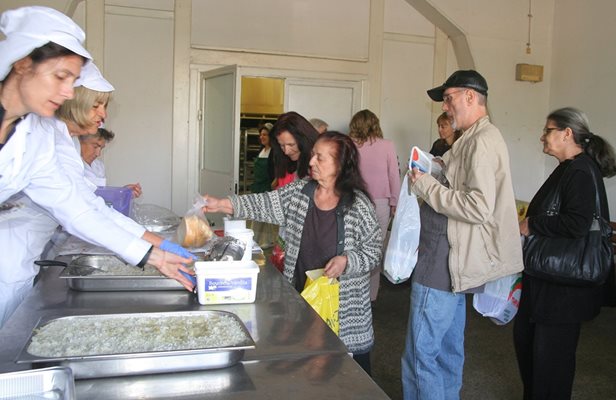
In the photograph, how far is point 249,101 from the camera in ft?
23.6

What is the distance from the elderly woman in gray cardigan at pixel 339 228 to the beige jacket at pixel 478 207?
257 mm

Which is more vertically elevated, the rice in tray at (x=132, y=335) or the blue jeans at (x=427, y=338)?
the rice in tray at (x=132, y=335)

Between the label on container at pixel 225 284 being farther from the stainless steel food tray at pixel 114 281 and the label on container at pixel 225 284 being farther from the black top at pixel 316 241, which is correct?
the black top at pixel 316 241

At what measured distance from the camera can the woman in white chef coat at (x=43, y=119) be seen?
4.35ft

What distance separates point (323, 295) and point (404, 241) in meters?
0.45

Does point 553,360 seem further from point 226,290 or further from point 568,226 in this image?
point 226,290

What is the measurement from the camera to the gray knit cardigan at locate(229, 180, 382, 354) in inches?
84.0

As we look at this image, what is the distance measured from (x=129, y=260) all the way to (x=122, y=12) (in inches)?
145

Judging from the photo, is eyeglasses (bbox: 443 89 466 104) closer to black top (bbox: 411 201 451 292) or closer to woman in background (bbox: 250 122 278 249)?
black top (bbox: 411 201 451 292)

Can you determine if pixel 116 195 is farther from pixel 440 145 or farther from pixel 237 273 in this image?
pixel 440 145

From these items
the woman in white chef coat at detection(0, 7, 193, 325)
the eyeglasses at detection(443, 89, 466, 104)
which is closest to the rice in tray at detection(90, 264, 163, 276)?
the woman in white chef coat at detection(0, 7, 193, 325)

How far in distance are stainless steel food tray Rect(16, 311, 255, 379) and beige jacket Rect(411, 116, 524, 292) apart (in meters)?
1.09

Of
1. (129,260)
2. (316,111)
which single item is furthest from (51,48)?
(316,111)

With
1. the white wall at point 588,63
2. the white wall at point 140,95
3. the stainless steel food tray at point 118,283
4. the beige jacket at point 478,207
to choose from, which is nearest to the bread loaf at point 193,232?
the stainless steel food tray at point 118,283
